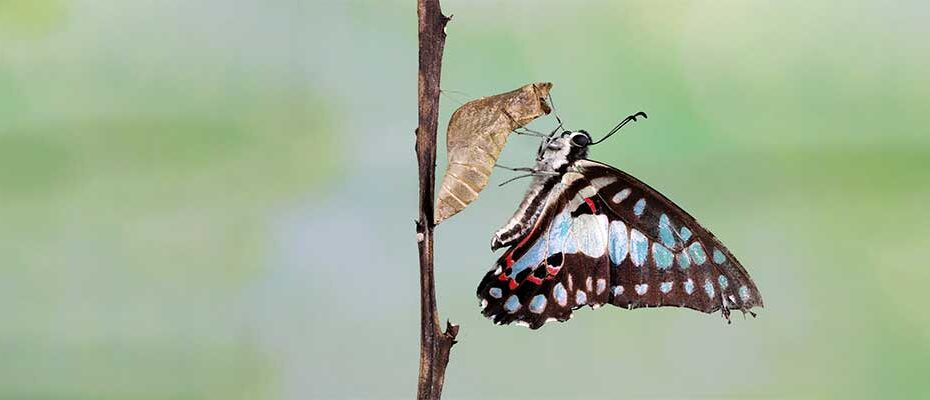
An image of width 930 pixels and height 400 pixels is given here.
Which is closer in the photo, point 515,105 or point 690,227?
point 515,105

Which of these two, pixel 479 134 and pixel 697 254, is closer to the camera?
pixel 479 134

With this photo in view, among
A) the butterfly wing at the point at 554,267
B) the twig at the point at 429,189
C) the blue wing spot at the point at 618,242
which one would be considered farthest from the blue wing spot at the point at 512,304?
the twig at the point at 429,189

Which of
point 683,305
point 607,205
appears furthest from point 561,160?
point 683,305

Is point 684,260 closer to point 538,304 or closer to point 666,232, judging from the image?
point 666,232

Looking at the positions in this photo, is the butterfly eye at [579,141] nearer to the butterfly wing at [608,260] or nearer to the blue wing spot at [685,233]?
the butterfly wing at [608,260]

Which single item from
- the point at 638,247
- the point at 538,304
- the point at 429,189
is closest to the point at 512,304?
the point at 538,304

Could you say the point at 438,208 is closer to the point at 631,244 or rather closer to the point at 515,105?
the point at 515,105

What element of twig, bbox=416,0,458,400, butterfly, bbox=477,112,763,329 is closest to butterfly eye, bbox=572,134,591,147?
butterfly, bbox=477,112,763,329
